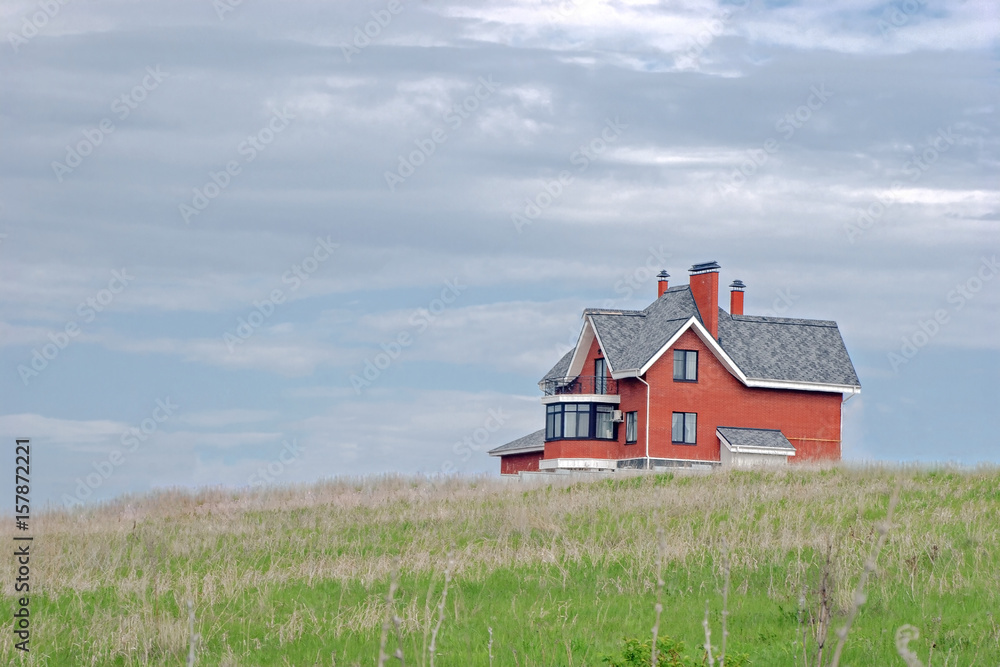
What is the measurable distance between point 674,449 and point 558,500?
22675 mm

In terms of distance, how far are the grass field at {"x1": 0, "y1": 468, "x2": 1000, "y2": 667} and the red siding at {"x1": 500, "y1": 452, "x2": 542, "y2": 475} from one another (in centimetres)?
3050

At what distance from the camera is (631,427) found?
4809 centimetres

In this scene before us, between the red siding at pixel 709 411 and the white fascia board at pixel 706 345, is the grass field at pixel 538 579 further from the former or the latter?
the red siding at pixel 709 411

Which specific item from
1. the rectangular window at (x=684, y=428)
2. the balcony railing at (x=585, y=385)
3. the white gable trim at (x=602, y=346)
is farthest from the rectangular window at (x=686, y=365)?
the balcony railing at (x=585, y=385)

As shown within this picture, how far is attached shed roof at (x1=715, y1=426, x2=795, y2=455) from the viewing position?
45.6 m

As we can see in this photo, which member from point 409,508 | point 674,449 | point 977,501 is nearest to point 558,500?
point 409,508

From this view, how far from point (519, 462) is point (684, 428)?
1350cm

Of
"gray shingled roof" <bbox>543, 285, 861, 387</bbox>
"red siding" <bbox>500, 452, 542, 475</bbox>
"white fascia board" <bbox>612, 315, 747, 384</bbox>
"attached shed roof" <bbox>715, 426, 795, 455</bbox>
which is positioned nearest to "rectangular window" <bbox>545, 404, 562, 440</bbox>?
"gray shingled roof" <bbox>543, 285, 861, 387</bbox>

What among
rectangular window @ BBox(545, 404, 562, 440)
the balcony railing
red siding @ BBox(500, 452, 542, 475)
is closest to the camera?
rectangular window @ BBox(545, 404, 562, 440)

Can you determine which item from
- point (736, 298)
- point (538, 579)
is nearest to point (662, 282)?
point (736, 298)

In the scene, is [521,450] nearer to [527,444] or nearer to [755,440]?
[527,444]

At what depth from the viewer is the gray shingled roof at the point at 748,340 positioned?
1881 inches

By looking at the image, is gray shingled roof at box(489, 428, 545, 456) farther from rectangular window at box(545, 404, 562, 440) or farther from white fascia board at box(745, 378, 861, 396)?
white fascia board at box(745, 378, 861, 396)

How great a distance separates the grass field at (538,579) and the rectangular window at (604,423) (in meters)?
24.0
